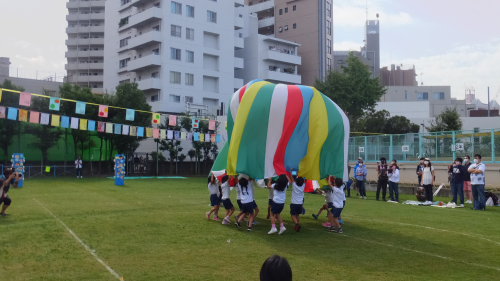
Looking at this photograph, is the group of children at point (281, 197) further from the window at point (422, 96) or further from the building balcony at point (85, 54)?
the building balcony at point (85, 54)

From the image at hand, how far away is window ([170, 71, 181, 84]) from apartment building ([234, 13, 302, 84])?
42.0 feet

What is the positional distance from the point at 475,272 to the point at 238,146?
21.3ft

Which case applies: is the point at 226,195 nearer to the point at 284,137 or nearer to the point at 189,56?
the point at 284,137

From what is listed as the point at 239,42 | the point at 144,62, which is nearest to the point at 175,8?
the point at 144,62

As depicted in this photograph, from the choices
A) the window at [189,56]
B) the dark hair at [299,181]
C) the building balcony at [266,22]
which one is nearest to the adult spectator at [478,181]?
the dark hair at [299,181]

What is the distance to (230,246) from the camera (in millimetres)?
9695

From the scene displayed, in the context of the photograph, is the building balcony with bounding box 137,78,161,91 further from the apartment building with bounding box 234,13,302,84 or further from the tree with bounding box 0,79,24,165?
the tree with bounding box 0,79,24,165

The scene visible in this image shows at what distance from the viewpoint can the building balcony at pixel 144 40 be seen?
161ft

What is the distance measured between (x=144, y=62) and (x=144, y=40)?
104 inches

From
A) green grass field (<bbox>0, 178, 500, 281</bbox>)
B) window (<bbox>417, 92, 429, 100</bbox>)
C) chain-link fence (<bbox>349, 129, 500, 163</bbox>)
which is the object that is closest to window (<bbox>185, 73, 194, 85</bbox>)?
chain-link fence (<bbox>349, 129, 500, 163</bbox>)

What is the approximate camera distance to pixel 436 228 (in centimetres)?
1225

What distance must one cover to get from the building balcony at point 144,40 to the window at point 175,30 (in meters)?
1.66

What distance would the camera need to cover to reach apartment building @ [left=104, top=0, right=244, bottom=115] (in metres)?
49.5

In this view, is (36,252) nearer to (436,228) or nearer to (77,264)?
(77,264)
